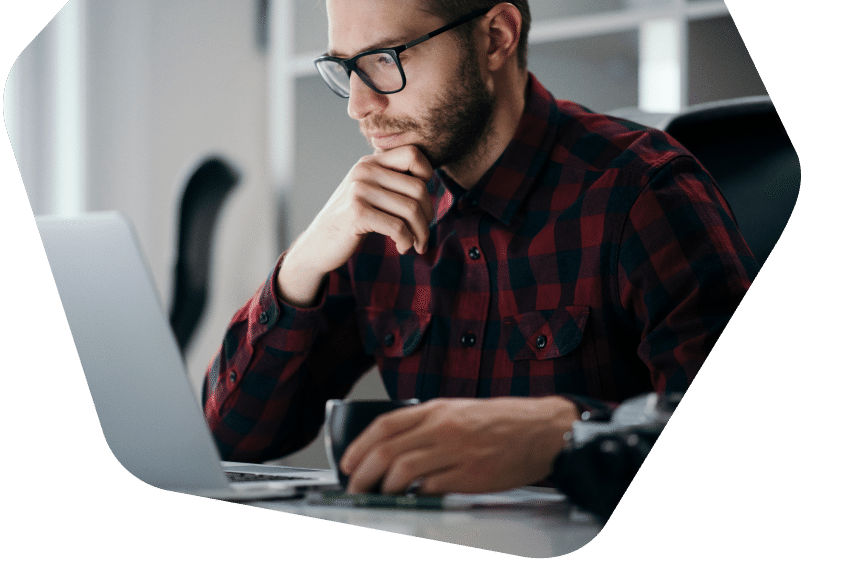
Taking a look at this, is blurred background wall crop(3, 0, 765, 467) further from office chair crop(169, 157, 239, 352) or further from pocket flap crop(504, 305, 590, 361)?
pocket flap crop(504, 305, 590, 361)

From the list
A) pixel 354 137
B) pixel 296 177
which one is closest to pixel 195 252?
pixel 296 177

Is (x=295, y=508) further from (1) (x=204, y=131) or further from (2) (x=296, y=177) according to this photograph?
(1) (x=204, y=131)

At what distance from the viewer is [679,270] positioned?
0.71m

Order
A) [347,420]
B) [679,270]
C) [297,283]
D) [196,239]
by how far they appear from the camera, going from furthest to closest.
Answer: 1. [196,239]
2. [297,283]
3. [347,420]
4. [679,270]

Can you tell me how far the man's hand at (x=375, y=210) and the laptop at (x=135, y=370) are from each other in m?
0.21

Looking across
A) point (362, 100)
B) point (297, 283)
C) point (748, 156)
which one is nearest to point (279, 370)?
point (297, 283)

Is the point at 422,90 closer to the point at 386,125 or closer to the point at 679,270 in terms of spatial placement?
the point at 386,125

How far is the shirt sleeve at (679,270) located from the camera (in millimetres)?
703

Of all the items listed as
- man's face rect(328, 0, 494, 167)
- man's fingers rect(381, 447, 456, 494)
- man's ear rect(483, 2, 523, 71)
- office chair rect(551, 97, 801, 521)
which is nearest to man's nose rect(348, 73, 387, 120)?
man's face rect(328, 0, 494, 167)

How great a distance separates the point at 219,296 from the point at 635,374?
0.51m

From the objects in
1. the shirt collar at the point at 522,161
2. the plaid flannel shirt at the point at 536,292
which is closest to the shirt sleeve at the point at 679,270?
the plaid flannel shirt at the point at 536,292

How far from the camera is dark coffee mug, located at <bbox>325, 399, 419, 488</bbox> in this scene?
2.64 feet

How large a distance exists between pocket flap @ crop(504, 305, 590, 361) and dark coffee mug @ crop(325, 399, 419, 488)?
112mm

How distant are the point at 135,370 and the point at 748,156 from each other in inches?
28.4
